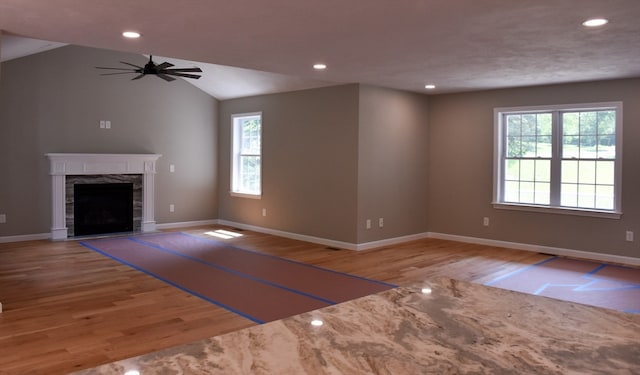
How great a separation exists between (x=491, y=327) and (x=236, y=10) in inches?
112

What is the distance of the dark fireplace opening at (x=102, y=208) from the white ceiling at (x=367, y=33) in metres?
3.98

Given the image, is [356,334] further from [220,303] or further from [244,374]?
[220,303]

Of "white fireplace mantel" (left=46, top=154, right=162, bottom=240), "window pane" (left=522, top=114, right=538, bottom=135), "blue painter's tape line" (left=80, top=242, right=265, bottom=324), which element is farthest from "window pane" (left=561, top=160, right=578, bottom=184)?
"white fireplace mantel" (left=46, top=154, right=162, bottom=240)

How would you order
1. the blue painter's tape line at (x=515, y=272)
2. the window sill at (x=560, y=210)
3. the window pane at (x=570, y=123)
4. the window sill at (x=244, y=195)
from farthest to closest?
1. the window sill at (x=244, y=195)
2. the window pane at (x=570, y=123)
3. the window sill at (x=560, y=210)
4. the blue painter's tape line at (x=515, y=272)

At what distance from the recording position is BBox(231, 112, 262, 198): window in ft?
29.0

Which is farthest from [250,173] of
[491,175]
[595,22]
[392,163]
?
[595,22]

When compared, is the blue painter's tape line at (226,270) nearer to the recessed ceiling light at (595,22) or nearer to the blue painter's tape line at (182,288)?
the blue painter's tape line at (182,288)

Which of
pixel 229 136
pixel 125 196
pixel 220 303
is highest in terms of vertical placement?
pixel 229 136

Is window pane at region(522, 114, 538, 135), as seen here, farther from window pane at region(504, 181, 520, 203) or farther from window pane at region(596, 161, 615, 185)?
window pane at region(596, 161, 615, 185)

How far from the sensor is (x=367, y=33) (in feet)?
13.3

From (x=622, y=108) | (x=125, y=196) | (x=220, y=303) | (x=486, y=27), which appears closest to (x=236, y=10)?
(x=486, y=27)

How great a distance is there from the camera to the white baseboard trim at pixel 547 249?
6.34m

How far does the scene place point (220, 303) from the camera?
4.47 metres

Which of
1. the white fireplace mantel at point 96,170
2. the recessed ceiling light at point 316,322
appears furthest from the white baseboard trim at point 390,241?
the recessed ceiling light at point 316,322
